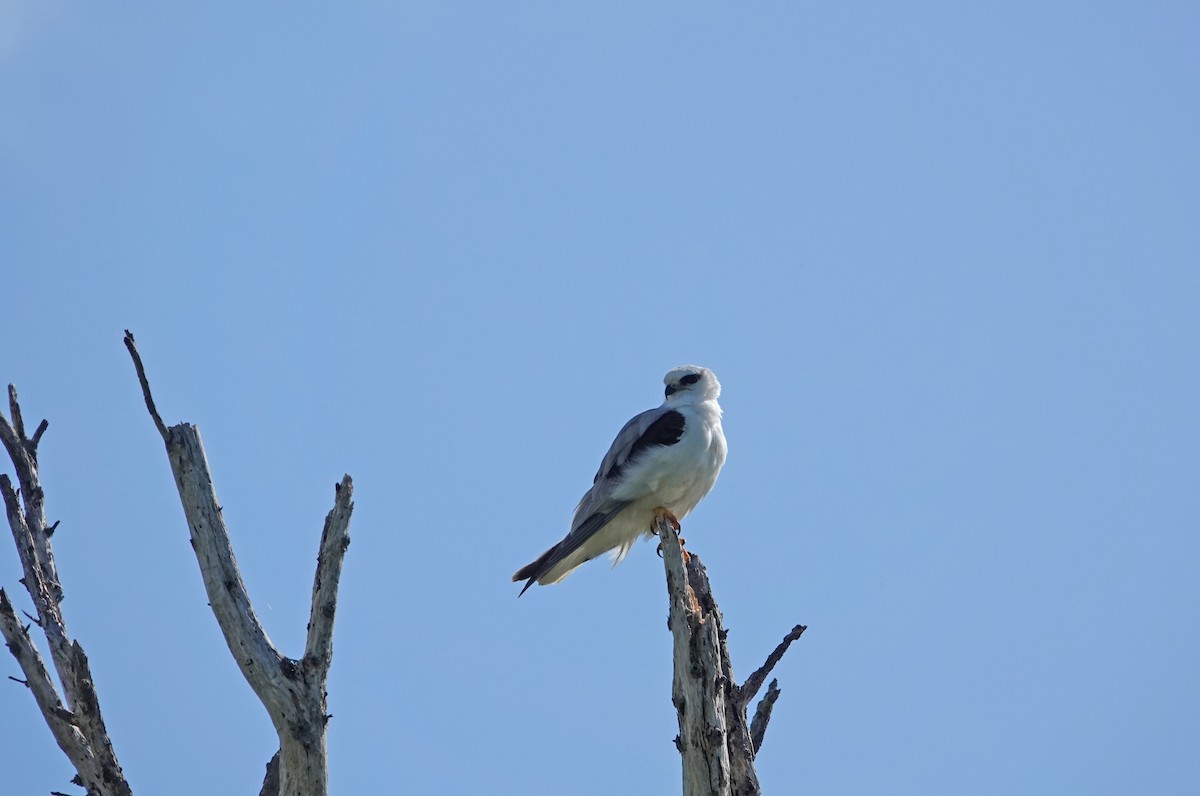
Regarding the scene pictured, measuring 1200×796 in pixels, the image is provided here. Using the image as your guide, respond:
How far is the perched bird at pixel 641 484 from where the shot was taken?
27.0 ft

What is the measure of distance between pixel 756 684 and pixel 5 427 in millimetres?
4825

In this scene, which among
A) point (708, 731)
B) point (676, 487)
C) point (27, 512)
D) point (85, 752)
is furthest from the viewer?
point (676, 487)

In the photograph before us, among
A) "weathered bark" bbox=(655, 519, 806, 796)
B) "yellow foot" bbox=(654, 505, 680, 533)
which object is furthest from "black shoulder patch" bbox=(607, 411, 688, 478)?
"weathered bark" bbox=(655, 519, 806, 796)

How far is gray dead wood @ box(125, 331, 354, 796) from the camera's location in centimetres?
588

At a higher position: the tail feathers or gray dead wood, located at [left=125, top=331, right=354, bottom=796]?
the tail feathers

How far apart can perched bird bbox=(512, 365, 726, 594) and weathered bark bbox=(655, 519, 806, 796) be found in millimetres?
1564

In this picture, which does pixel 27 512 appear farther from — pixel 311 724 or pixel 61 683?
pixel 311 724

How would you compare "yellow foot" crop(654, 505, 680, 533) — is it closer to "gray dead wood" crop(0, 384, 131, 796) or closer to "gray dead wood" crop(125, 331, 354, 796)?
"gray dead wood" crop(125, 331, 354, 796)

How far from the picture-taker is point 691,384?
30.7 feet

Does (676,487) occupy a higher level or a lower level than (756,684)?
higher

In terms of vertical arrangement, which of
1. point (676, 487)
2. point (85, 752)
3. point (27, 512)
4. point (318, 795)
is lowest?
point (318, 795)

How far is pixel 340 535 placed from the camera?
604 centimetres

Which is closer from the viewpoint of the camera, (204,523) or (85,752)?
(204,523)

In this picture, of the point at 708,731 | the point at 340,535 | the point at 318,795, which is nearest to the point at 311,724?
the point at 318,795
